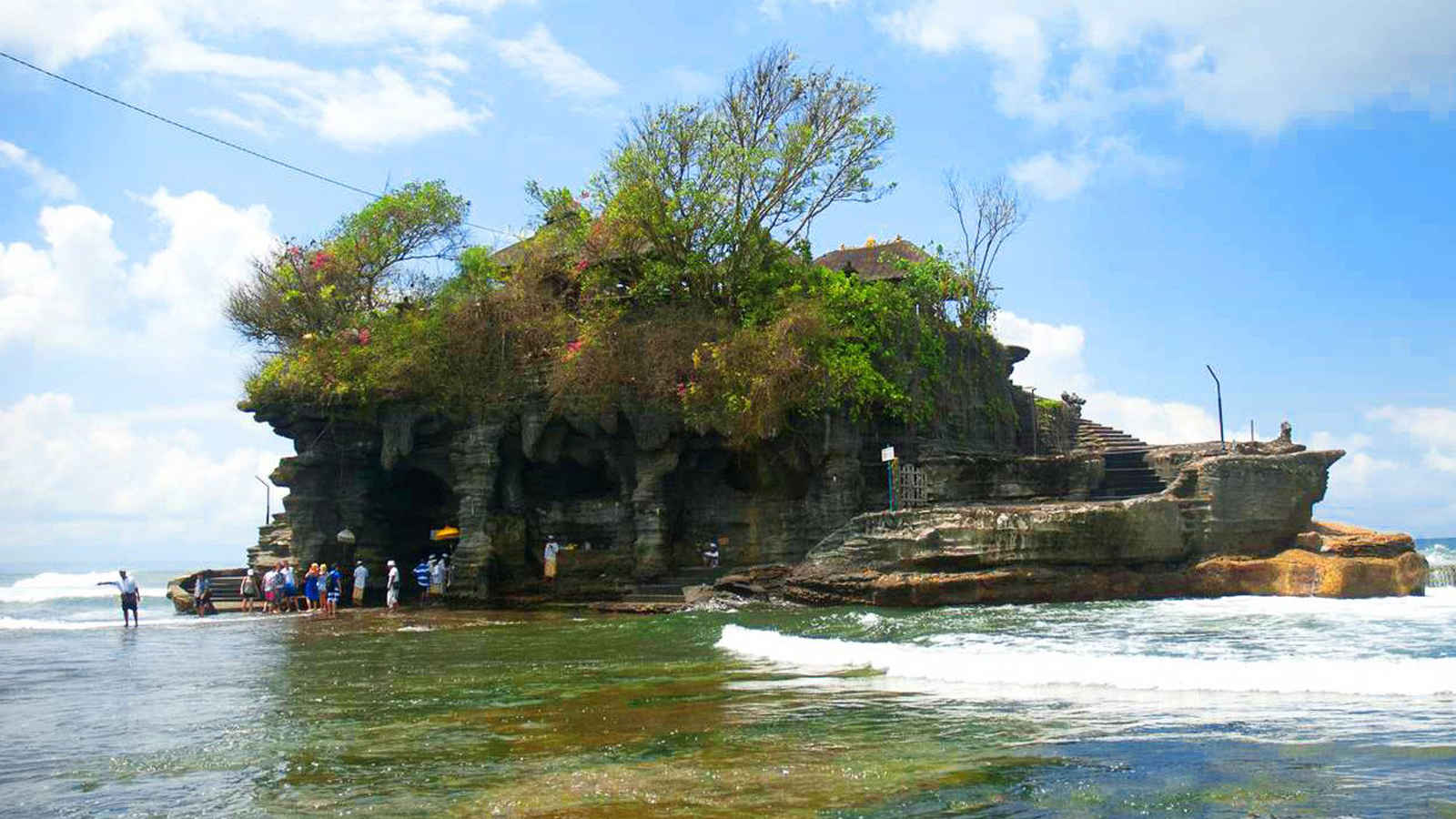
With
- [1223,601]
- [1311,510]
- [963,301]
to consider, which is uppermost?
[963,301]

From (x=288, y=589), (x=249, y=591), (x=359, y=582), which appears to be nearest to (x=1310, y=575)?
(x=359, y=582)

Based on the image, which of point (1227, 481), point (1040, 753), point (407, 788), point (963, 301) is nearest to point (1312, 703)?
point (1040, 753)

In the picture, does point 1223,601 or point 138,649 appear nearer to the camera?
point 138,649

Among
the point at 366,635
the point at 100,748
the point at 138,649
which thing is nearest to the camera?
the point at 100,748

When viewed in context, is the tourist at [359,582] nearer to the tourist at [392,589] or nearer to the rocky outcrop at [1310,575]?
the tourist at [392,589]

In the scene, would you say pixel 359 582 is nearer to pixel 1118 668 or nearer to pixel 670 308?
pixel 670 308

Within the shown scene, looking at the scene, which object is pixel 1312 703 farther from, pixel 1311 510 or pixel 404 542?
pixel 404 542

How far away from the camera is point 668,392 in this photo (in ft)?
88.7

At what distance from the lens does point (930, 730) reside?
829 centimetres

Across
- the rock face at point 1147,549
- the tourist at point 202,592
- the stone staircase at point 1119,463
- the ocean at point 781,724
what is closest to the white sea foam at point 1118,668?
the ocean at point 781,724

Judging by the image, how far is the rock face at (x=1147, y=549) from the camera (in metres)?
22.1

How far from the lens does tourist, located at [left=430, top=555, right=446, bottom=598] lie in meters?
28.7

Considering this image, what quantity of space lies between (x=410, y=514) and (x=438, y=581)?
5562 mm

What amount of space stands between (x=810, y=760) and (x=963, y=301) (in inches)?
1006
